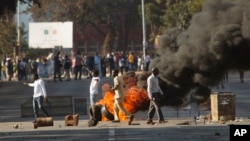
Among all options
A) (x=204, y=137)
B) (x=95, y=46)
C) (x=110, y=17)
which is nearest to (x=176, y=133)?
(x=204, y=137)

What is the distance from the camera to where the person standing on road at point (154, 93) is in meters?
25.5

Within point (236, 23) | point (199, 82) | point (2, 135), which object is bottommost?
point (2, 135)

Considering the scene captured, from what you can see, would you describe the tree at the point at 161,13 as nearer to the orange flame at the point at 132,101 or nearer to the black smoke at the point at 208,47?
the orange flame at the point at 132,101

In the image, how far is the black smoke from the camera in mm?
19453

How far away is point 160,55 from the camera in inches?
976

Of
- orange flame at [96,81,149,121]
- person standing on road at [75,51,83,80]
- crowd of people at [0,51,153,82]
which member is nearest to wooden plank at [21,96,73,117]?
orange flame at [96,81,149,121]

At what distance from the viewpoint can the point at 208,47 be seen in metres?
20.5

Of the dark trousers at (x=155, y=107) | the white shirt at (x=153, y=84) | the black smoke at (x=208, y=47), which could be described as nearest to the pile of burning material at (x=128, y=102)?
the dark trousers at (x=155, y=107)

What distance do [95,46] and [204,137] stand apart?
83.5 meters

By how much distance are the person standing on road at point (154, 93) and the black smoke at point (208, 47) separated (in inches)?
39.0

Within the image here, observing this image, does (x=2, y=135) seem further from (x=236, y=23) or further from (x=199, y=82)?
A: (x=236, y=23)

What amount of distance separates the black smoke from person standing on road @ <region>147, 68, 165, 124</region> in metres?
0.99

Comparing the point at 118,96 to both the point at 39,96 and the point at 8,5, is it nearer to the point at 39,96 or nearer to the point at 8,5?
the point at 39,96

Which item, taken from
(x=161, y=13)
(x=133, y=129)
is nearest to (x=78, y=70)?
(x=133, y=129)
